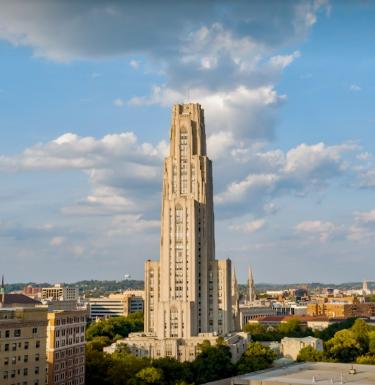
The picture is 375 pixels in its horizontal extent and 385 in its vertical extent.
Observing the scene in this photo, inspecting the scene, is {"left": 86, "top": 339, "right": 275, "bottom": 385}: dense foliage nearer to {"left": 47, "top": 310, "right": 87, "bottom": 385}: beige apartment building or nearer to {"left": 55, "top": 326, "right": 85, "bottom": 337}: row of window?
{"left": 47, "top": 310, "right": 87, "bottom": 385}: beige apartment building

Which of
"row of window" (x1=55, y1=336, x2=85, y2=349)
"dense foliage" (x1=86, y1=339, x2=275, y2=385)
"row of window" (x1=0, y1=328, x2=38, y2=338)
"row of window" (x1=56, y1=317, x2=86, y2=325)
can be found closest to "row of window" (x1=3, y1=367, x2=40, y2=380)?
"row of window" (x1=0, y1=328, x2=38, y2=338)

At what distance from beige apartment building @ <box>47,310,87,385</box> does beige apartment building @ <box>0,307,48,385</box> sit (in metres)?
7.52

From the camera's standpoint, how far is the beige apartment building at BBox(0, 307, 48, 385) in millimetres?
124000

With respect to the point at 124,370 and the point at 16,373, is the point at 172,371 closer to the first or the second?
the point at 124,370

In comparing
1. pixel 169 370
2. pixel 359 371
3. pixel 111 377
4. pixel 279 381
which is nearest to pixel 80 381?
pixel 111 377

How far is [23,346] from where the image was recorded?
128 metres

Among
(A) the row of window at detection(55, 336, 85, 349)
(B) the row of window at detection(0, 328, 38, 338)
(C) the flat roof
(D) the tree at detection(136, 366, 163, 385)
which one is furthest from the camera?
(D) the tree at detection(136, 366, 163, 385)

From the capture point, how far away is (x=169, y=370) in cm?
16450

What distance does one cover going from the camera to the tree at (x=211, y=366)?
564 feet

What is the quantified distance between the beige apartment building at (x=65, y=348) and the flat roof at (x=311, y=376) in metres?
37.3

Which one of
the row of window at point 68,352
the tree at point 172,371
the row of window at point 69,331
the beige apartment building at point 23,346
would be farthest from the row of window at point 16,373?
the tree at point 172,371

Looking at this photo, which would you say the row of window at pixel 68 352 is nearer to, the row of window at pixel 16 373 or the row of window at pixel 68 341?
the row of window at pixel 68 341

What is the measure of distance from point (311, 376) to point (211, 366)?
48.1 metres

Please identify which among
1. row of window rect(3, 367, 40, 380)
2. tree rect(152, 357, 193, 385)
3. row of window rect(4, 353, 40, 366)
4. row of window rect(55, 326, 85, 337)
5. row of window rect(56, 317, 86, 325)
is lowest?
tree rect(152, 357, 193, 385)
